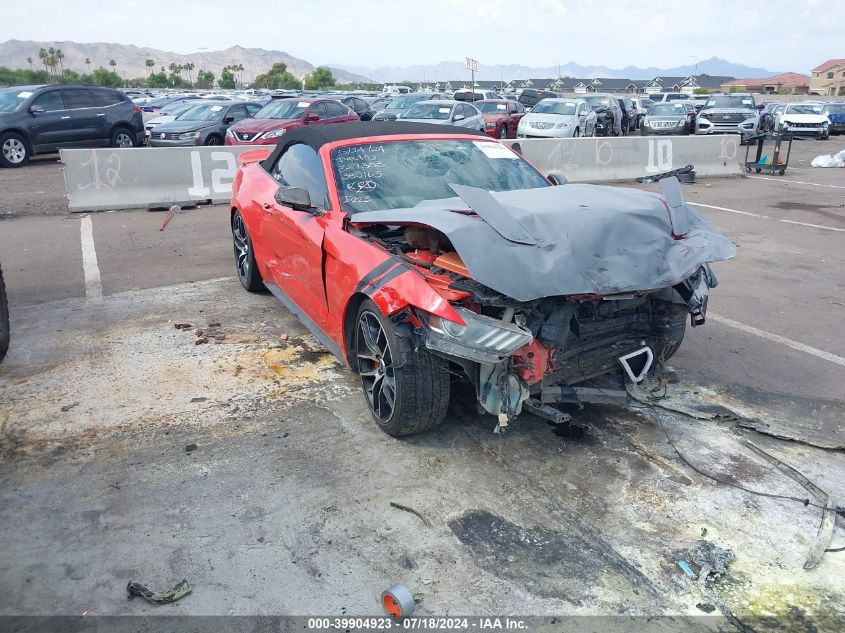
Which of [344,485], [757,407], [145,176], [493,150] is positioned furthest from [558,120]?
[344,485]

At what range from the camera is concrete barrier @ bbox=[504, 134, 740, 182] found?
1460 cm

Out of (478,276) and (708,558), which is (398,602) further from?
(478,276)

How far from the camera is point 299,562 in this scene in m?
3.09

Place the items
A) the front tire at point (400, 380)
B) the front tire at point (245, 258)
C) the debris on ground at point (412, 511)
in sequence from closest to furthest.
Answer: the debris on ground at point (412, 511) → the front tire at point (400, 380) → the front tire at point (245, 258)

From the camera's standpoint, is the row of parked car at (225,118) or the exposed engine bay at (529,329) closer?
the exposed engine bay at (529,329)

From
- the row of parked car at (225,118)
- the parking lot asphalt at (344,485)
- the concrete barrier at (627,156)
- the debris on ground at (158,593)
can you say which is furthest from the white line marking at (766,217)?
the debris on ground at (158,593)

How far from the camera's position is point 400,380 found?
12.6 feet

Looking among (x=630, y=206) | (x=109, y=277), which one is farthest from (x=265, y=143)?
(x=630, y=206)

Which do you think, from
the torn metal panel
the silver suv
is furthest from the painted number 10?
the torn metal panel

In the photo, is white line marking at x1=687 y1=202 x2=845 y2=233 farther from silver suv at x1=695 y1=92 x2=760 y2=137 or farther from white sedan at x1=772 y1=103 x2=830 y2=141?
white sedan at x1=772 y1=103 x2=830 y2=141

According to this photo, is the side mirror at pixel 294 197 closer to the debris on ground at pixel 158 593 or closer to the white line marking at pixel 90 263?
the debris on ground at pixel 158 593

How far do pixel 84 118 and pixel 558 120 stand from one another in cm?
1271

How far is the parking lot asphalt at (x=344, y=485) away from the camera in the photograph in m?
2.96

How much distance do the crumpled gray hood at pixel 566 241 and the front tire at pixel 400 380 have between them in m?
0.61
